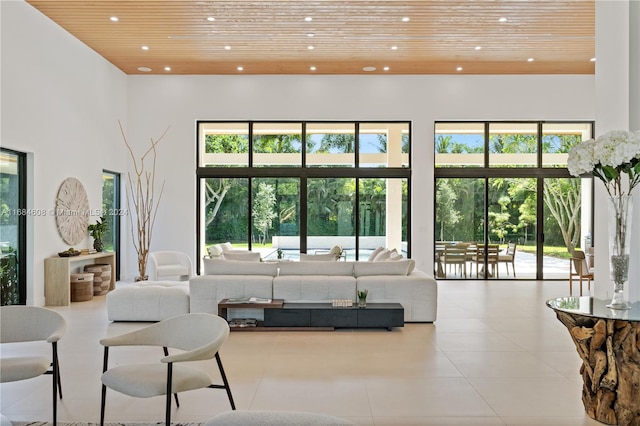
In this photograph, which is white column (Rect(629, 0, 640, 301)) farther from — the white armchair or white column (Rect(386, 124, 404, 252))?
the white armchair

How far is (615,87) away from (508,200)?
26.3 feet

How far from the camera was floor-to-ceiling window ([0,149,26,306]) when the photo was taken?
7402 mm

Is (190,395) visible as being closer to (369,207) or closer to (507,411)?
(507,411)

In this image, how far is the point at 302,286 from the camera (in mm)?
6781

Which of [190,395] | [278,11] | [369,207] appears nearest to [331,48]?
[278,11]

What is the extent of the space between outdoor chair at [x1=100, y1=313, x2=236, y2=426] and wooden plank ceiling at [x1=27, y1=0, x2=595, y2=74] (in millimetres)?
5995

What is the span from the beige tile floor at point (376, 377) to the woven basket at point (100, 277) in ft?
7.53

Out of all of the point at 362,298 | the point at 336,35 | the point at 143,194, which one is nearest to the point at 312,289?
the point at 362,298

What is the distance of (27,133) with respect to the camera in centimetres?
779

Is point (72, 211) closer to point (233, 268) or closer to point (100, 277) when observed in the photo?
point (100, 277)

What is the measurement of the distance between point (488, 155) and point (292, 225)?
16.6ft

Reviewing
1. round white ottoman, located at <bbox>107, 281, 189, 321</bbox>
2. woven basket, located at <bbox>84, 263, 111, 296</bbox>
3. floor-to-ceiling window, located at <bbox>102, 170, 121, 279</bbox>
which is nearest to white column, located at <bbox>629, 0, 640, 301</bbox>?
round white ottoman, located at <bbox>107, 281, 189, 321</bbox>

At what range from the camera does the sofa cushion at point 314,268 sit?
707cm

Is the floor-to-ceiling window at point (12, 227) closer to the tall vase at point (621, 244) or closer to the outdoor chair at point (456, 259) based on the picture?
the tall vase at point (621, 244)
